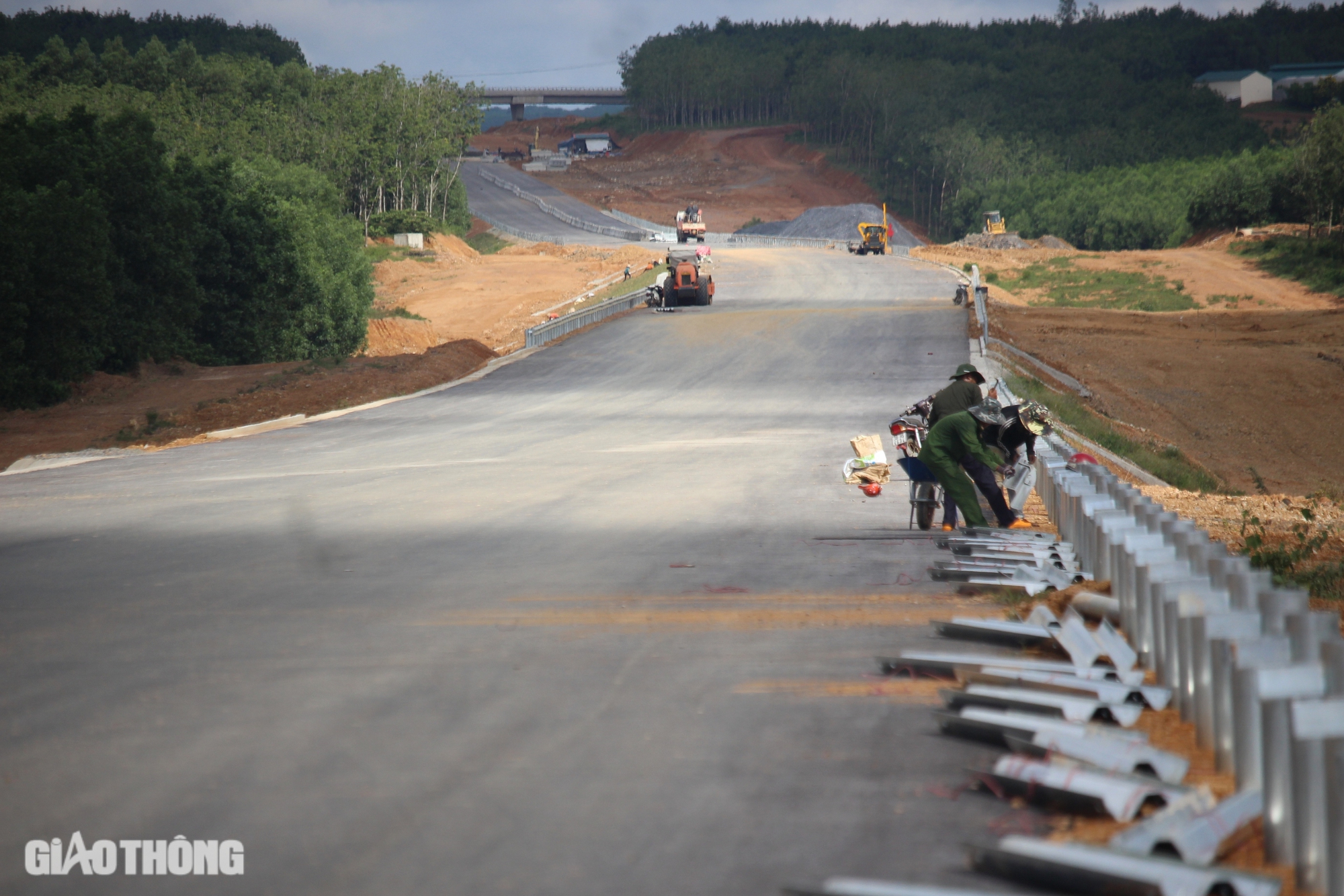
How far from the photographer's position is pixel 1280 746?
4535 millimetres

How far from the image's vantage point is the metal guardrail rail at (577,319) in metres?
38.9

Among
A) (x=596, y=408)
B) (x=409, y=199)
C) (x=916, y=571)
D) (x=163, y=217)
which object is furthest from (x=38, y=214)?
(x=409, y=199)

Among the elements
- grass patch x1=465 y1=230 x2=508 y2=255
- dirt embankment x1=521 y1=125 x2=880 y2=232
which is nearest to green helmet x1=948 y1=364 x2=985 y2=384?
grass patch x1=465 y1=230 x2=508 y2=255

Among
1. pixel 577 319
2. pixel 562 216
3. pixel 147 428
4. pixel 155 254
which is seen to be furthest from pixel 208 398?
pixel 562 216

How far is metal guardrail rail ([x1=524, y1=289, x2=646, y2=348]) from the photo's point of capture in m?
38.9

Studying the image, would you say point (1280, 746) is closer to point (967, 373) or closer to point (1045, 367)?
point (967, 373)

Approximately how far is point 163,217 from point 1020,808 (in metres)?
39.0

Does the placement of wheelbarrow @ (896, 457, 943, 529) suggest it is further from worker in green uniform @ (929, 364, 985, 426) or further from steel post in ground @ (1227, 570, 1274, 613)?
steel post in ground @ (1227, 570, 1274, 613)

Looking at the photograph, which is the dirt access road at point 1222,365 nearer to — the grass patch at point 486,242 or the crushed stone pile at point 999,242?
the crushed stone pile at point 999,242

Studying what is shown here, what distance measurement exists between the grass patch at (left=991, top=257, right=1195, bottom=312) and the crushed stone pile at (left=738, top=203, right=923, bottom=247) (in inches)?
1464

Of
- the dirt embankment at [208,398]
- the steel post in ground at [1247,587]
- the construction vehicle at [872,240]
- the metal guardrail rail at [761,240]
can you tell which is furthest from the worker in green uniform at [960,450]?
the metal guardrail rail at [761,240]

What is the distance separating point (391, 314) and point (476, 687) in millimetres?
47052

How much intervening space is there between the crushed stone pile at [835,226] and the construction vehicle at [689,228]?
779 inches

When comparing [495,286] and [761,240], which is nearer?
[495,286]
